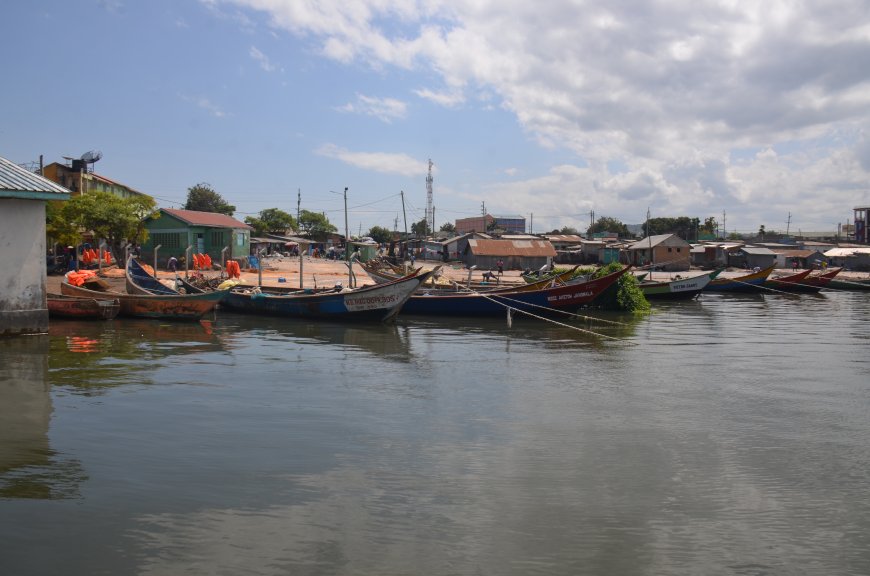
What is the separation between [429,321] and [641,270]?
33.1 metres

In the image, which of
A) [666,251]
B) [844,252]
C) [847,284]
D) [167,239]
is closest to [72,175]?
[167,239]

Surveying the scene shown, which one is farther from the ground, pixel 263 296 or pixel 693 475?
pixel 263 296

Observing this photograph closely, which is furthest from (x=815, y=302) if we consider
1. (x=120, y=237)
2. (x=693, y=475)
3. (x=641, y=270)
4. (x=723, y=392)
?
(x=120, y=237)

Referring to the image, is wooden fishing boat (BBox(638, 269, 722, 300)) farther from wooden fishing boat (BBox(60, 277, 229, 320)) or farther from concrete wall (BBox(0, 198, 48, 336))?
concrete wall (BBox(0, 198, 48, 336))

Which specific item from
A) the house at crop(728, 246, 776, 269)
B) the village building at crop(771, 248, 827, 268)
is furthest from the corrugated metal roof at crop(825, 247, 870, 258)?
the house at crop(728, 246, 776, 269)

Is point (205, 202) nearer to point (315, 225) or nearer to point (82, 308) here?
point (315, 225)

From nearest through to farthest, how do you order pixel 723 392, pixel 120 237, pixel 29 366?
pixel 723 392, pixel 29 366, pixel 120 237

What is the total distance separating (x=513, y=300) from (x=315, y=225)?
68446mm

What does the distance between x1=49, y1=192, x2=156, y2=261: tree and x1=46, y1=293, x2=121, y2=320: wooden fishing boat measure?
11.0 meters

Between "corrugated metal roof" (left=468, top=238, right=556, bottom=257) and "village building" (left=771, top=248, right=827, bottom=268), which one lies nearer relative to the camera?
"corrugated metal roof" (left=468, top=238, right=556, bottom=257)

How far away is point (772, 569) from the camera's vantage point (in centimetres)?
568

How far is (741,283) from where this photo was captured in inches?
1618

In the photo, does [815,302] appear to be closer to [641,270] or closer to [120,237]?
[641,270]

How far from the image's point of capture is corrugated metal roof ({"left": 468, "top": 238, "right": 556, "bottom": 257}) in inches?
2228
